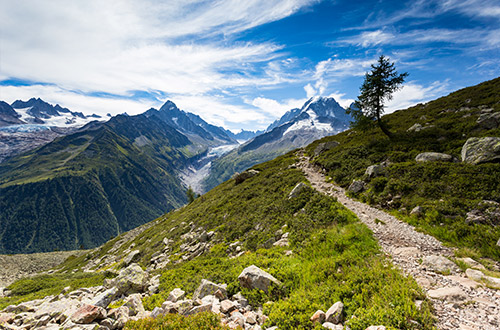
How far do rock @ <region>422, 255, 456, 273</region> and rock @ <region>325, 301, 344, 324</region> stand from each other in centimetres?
571

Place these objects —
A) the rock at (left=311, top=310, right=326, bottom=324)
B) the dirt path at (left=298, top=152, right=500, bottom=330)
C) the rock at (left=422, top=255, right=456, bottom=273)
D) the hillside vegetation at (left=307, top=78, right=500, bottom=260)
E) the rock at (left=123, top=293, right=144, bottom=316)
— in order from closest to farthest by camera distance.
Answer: the dirt path at (left=298, top=152, right=500, bottom=330) < the rock at (left=311, top=310, right=326, bottom=324) < the rock at (left=422, top=255, right=456, bottom=273) < the rock at (left=123, top=293, right=144, bottom=316) < the hillside vegetation at (left=307, top=78, right=500, bottom=260)

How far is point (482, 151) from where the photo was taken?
18.0m

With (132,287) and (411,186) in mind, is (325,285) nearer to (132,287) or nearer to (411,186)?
(132,287)

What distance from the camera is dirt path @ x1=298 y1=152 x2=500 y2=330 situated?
6285 mm

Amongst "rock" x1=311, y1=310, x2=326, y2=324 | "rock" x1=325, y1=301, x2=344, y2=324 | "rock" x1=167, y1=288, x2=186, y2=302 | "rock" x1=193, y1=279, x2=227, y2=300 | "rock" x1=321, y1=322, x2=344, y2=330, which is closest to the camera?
"rock" x1=321, y1=322, x2=344, y2=330

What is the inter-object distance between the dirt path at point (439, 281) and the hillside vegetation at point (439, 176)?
139cm

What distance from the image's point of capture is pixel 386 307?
276 inches

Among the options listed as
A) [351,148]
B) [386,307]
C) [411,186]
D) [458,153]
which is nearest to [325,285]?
[386,307]

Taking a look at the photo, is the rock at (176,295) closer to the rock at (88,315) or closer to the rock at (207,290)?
the rock at (207,290)

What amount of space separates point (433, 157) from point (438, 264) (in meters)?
16.3

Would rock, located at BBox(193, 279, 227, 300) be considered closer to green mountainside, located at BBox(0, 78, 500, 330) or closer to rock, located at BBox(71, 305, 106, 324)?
green mountainside, located at BBox(0, 78, 500, 330)

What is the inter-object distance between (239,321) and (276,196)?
19334mm

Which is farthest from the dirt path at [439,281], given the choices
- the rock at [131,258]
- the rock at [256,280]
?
the rock at [131,258]

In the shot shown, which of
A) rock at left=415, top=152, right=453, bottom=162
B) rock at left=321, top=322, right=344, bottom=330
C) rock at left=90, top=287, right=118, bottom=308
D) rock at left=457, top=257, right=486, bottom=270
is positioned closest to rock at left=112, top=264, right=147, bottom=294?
rock at left=90, top=287, right=118, bottom=308
